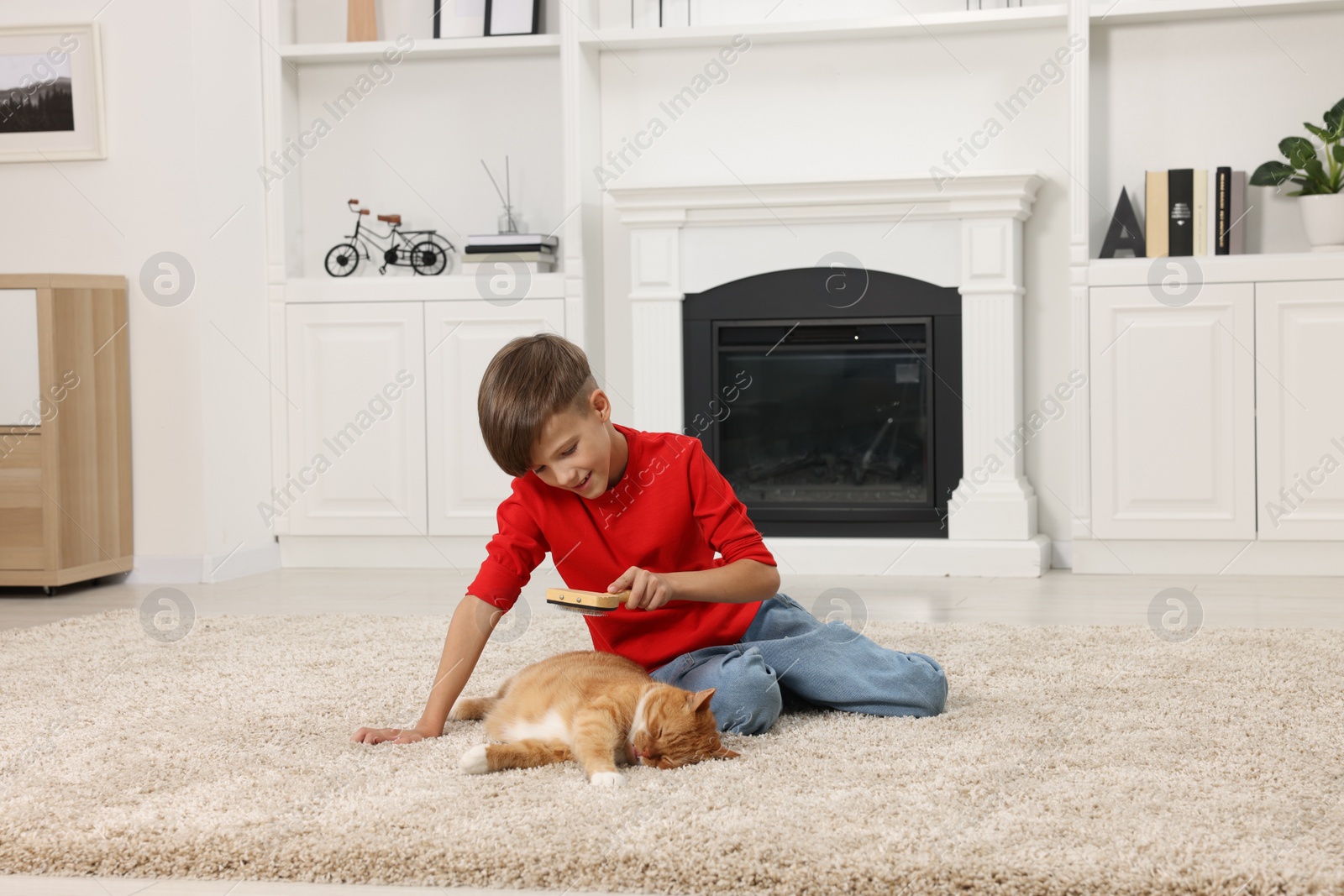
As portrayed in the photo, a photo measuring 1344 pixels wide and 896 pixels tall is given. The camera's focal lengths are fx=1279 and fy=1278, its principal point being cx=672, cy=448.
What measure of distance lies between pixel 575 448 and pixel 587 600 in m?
0.21

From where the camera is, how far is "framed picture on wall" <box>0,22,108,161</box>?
3621 millimetres

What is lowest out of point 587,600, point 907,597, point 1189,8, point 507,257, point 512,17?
point 907,597

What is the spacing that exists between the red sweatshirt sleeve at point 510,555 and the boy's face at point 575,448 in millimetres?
125

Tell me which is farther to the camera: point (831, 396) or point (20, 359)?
point (831, 396)

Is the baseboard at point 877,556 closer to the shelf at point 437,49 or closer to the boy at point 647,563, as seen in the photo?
the shelf at point 437,49

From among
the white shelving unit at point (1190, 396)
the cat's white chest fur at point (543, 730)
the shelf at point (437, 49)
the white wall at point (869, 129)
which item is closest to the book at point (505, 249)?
the white wall at point (869, 129)

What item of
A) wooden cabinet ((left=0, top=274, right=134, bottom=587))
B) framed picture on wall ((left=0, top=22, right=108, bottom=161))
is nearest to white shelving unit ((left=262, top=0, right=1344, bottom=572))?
framed picture on wall ((left=0, top=22, right=108, bottom=161))

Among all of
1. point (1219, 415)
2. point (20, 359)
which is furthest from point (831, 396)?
point (20, 359)

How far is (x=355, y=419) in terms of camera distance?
13.0 ft

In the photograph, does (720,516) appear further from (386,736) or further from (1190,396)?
(1190,396)

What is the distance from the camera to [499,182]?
419cm

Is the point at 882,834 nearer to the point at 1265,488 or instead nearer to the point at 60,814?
the point at 60,814

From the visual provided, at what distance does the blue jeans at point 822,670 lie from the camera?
1.81 metres

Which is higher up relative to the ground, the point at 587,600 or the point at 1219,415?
the point at 1219,415
